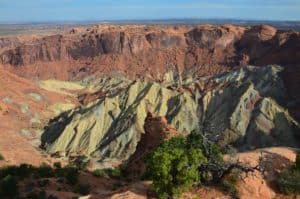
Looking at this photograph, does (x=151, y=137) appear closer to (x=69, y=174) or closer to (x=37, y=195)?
(x=69, y=174)

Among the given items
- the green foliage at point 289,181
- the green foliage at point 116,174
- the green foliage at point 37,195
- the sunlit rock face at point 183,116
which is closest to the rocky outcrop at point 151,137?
the green foliage at point 116,174

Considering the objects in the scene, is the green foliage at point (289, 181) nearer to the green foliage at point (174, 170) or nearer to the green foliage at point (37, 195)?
the green foliage at point (174, 170)

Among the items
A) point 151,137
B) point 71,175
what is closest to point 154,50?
point 151,137

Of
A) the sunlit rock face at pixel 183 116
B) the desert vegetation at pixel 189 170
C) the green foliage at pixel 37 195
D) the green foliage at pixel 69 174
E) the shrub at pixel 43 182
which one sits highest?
the desert vegetation at pixel 189 170

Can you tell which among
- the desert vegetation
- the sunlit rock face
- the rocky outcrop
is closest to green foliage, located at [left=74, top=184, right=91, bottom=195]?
the rocky outcrop

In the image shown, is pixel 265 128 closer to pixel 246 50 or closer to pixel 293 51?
pixel 293 51

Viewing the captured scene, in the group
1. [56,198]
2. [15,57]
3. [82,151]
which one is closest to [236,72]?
[82,151]
